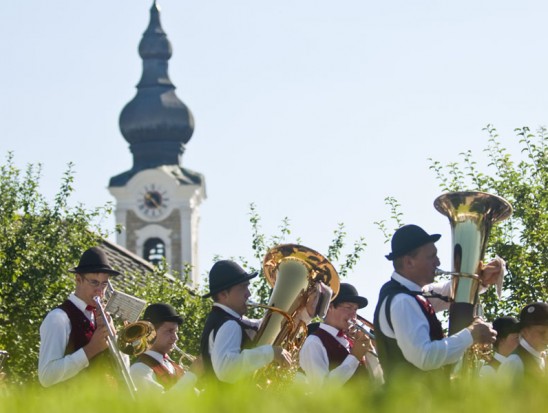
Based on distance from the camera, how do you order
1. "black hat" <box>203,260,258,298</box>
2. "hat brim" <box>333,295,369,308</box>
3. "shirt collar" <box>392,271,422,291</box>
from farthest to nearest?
"hat brim" <box>333,295,369,308</box> < "black hat" <box>203,260,258,298</box> < "shirt collar" <box>392,271,422,291</box>

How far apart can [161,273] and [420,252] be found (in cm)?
2345

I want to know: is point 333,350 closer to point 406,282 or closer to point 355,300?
point 355,300

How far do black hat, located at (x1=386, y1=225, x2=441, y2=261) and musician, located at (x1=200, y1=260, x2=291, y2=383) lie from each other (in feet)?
3.41

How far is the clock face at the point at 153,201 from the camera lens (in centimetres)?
8212

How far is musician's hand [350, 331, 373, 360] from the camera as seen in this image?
28.5ft

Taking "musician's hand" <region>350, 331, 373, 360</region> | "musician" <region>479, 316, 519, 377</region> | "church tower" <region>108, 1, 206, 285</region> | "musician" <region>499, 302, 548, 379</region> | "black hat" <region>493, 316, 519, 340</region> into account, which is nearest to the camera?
"musician's hand" <region>350, 331, 373, 360</region>

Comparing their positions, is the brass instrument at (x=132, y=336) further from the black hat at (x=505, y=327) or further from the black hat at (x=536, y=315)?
the black hat at (x=505, y=327)

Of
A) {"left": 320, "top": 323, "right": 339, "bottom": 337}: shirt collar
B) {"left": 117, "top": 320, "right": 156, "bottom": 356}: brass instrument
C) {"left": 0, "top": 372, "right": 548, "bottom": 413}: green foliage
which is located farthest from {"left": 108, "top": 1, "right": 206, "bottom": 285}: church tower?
{"left": 0, "top": 372, "right": 548, "bottom": 413}: green foliage

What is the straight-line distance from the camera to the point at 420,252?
7.43 metres

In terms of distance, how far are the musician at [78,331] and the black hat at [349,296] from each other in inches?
79.6

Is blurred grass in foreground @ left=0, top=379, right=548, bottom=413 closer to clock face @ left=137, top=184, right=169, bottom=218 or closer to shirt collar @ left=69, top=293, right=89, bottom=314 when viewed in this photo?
shirt collar @ left=69, top=293, right=89, bottom=314

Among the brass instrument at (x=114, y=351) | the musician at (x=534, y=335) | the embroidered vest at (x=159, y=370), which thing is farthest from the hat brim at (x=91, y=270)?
the musician at (x=534, y=335)

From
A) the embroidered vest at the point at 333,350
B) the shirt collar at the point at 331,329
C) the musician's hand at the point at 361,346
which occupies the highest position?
the musician's hand at the point at 361,346

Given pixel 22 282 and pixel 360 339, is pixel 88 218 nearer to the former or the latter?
pixel 22 282
